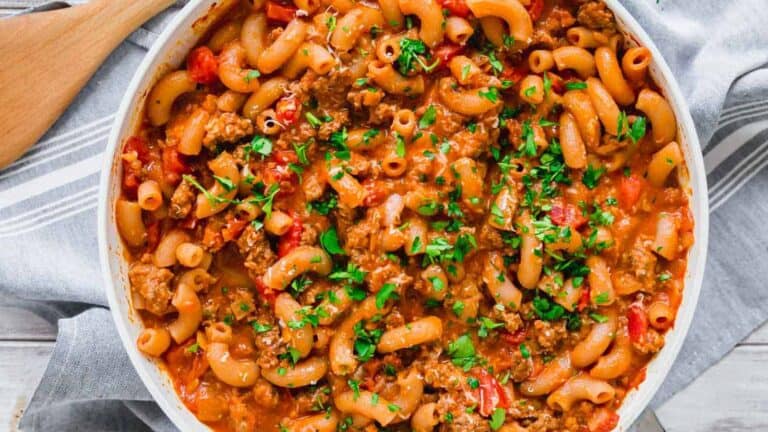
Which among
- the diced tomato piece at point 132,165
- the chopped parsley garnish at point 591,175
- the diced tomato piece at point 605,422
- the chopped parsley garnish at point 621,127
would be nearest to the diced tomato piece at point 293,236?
the diced tomato piece at point 132,165

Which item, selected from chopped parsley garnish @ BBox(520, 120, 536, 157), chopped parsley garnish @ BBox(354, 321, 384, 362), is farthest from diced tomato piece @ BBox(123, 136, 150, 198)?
chopped parsley garnish @ BBox(520, 120, 536, 157)

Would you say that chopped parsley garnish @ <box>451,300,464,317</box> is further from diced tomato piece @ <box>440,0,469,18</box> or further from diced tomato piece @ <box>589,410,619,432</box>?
diced tomato piece @ <box>440,0,469,18</box>

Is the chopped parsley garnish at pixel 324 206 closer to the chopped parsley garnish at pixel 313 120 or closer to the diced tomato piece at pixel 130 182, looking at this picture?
the chopped parsley garnish at pixel 313 120

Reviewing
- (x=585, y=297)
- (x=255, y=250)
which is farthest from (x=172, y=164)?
(x=585, y=297)

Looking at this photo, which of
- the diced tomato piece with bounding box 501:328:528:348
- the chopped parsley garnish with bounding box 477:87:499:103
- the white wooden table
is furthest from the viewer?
the white wooden table

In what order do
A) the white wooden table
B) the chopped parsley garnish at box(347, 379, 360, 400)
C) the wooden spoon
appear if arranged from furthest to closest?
the white wooden table < the wooden spoon < the chopped parsley garnish at box(347, 379, 360, 400)

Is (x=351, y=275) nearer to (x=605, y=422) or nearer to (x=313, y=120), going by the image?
(x=313, y=120)
